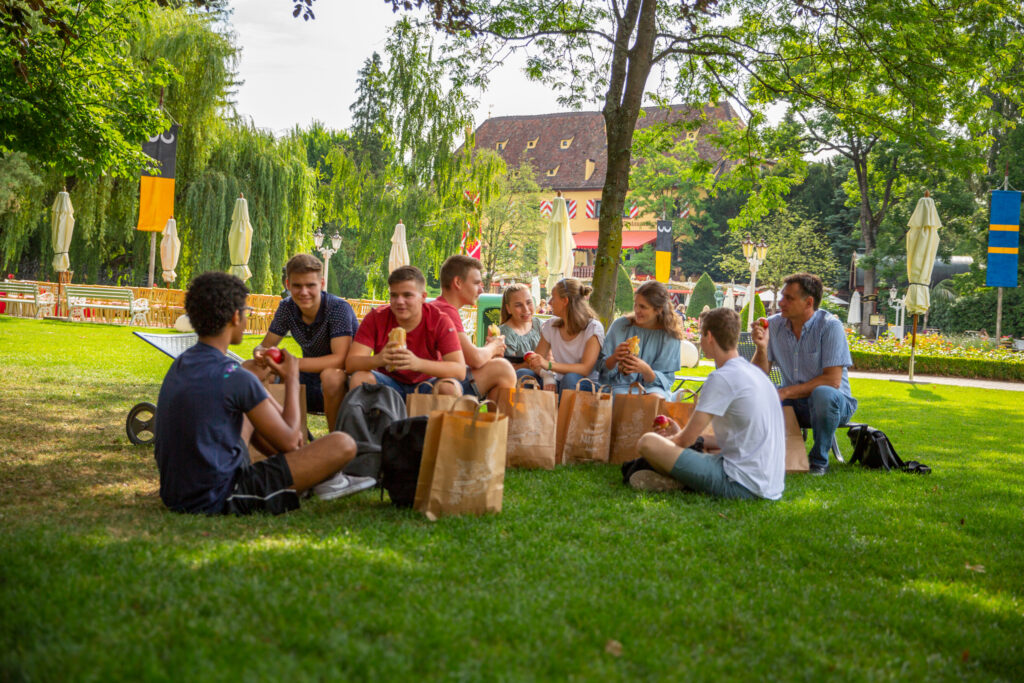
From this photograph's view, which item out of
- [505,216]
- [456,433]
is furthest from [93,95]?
[505,216]

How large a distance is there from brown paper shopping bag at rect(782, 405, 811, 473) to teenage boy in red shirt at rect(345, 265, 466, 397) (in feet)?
8.84

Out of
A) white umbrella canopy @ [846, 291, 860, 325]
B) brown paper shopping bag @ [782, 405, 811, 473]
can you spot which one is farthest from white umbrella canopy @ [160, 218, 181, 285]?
white umbrella canopy @ [846, 291, 860, 325]

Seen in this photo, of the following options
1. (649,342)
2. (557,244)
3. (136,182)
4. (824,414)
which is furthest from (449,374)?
(136,182)

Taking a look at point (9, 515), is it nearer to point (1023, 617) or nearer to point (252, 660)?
point (252, 660)

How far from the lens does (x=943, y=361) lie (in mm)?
21031

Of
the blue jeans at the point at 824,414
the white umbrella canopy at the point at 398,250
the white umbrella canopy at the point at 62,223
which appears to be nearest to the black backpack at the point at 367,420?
the blue jeans at the point at 824,414

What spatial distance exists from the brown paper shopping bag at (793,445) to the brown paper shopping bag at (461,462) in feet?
10.0

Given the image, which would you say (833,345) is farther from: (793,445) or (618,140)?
(618,140)

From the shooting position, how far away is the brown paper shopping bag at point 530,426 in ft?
19.3

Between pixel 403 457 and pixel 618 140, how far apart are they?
268 inches

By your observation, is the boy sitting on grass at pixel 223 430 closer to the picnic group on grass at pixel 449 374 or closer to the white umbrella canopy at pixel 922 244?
the picnic group on grass at pixel 449 374

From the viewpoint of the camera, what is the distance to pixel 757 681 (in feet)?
8.82

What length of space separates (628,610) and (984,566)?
2404 mm

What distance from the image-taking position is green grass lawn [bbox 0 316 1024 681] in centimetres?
262
